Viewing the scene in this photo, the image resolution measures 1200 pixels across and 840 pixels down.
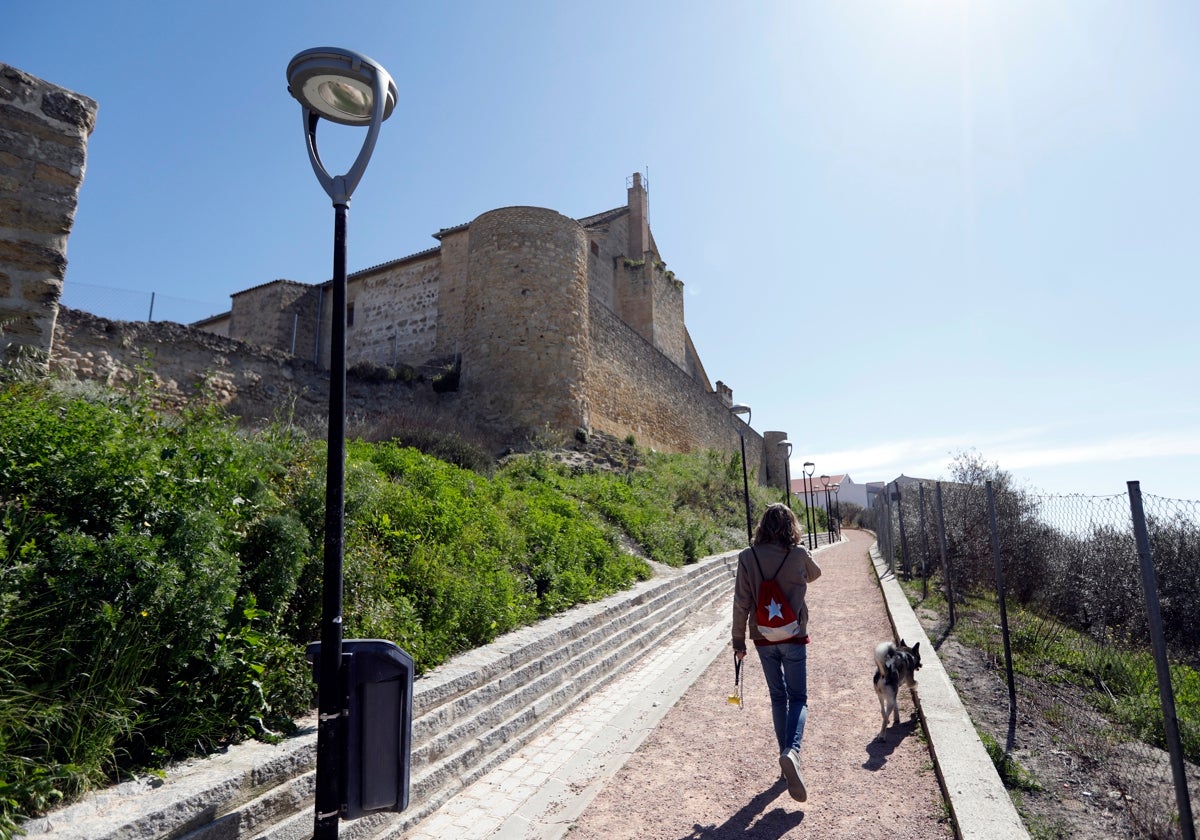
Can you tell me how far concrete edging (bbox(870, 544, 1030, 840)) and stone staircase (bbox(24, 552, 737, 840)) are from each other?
107 inches

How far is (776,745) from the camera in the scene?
466 centimetres

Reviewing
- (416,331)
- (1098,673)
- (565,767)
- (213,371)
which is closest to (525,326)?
(416,331)

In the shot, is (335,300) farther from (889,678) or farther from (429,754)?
(889,678)

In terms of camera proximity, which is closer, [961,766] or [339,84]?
[339,84]

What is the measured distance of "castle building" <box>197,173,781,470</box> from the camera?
1727cm

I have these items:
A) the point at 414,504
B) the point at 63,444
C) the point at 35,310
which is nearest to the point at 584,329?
the point at 414,504

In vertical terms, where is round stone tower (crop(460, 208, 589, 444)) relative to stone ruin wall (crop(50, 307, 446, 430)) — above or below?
above

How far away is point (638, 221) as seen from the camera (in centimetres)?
3212

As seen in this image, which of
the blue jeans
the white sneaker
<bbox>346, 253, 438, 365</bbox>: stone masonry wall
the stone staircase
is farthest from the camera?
<bbox>346, 253, 438, 365</bbox>: stone masonry wall

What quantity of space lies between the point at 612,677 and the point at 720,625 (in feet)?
10.1

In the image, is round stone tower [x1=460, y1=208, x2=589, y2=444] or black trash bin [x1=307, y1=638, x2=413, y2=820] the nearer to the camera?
black trash bin [x1=307, y1=638, x2=413, y2=820]

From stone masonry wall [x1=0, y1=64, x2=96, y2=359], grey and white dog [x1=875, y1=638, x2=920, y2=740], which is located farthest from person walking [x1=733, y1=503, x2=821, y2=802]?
stone masonry wall [x1=0, y1=64, x2=96, y2=359]

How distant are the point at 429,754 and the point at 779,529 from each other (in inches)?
98.5

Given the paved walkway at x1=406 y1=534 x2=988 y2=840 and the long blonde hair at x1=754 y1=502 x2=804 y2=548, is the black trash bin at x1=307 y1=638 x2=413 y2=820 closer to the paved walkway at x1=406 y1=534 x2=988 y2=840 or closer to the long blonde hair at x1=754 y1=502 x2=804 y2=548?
the paved walkway at x1=406 y1=534 x2=988 y2=840
